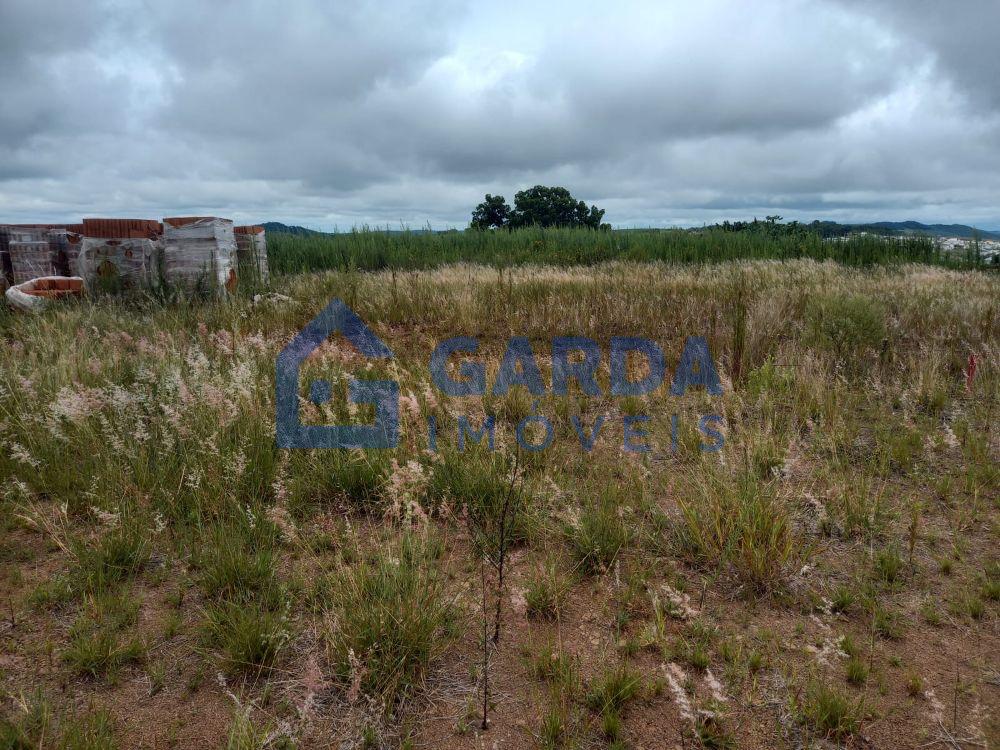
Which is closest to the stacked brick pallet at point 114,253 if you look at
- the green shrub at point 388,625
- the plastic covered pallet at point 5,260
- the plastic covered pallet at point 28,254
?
the plastic covered pallet at point 28,254

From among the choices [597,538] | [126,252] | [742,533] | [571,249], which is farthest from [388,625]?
[571,249]

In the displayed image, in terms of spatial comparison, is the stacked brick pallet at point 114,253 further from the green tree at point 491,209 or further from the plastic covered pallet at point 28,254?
the green tree at point 491,209

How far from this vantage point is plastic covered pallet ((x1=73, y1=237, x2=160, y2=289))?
8445mm

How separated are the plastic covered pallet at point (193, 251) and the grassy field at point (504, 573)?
3.59m

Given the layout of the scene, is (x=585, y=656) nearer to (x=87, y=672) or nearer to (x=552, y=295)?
(x=87, y=672)

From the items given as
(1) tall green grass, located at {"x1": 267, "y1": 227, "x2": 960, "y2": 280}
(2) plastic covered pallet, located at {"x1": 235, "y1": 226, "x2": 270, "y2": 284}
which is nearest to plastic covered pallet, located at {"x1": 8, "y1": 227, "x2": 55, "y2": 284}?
(2) plastic covered pallet, located at {"x1": 235, "y1": 226, "x2": 270, "y2": 284}

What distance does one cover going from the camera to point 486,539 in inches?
120

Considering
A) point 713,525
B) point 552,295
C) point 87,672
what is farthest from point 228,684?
point 552,295

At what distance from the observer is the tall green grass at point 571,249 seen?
631 inches

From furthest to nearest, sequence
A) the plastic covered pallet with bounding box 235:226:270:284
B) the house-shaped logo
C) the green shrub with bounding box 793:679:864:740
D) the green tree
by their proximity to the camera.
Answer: the green tree
the plastic covered pallet with bounding box 235:226:270:284
the house-shaped logo
the green shrub with bounding box 793:679:864:740

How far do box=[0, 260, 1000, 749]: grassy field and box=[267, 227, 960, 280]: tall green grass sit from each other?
36.9 ft

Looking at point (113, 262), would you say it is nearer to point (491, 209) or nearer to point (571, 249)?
point (571, 249)

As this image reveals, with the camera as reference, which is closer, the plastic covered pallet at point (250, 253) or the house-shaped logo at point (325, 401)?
the house-shaped logo at point (325, 401)

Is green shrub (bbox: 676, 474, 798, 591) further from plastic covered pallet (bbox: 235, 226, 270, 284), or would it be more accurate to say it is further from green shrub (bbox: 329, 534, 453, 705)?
plastic covered pallet (bbox: 235, 226, 270, 284)
